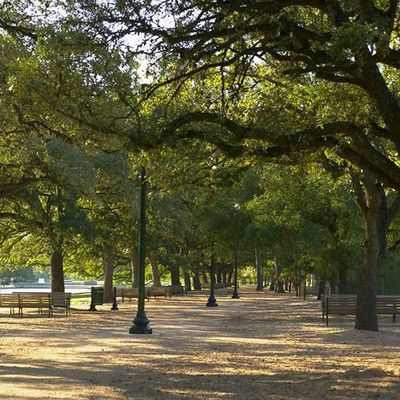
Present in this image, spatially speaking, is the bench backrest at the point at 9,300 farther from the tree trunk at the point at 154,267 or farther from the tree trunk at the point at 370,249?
the tree trunk at the point at 154,267

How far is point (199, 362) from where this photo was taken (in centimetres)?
1248

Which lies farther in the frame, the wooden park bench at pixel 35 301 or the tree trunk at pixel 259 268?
the tree trunk at pixel 259 268

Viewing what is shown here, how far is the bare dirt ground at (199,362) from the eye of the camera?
9.20 m

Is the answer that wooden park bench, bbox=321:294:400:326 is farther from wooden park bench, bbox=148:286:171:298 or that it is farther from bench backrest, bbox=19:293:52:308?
wooden park bench, bbox=148:286:171:298

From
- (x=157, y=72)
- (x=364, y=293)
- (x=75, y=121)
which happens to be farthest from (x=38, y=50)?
(x=364, y=293)

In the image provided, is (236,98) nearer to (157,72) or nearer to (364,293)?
(157,72)

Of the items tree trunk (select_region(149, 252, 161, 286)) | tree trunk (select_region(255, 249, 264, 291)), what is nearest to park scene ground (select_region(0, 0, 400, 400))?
tree trunk (select_region(149, 252, 161, 286))

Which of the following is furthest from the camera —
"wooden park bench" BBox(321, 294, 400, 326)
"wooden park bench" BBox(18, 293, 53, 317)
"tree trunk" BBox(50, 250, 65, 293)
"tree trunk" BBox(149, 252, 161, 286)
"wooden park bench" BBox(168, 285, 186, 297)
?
"tree trunk" BBox(149, 252, 161, 286)

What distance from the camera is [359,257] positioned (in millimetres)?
28734

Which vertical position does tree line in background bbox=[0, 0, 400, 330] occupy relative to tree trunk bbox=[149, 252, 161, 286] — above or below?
above

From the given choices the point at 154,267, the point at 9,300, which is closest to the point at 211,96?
the point at 9,300

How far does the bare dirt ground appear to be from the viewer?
30.2 feet

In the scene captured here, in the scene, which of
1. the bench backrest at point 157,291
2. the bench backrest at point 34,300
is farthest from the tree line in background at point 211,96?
the bench backrest at point 157,291

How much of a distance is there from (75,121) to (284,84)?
4.91 meters
